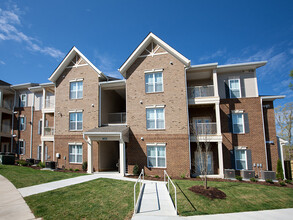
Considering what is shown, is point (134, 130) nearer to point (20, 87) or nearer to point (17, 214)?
point (17, 214)

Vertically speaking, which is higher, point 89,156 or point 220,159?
point 89,156

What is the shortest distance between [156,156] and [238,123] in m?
7.89

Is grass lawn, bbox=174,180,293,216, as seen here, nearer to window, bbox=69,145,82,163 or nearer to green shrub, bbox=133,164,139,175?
green shrub, bbox=133,164,139,175

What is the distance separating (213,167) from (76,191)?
11.5m

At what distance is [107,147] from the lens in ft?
58.4

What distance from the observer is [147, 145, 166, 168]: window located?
14.7 m

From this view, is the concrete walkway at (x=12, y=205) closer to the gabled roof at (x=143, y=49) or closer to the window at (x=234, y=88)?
the gabled roof at (x=143, y=49)

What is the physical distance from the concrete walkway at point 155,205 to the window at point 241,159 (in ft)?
27.6

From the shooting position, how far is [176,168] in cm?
1424

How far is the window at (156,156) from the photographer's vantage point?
14.7m

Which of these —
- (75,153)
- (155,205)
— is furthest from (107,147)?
(155,205)

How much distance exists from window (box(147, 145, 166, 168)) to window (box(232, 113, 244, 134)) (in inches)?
263

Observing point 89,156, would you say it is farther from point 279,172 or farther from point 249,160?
point 279,172

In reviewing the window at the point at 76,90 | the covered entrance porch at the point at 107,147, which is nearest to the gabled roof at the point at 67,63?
the window at the point at 76,90
